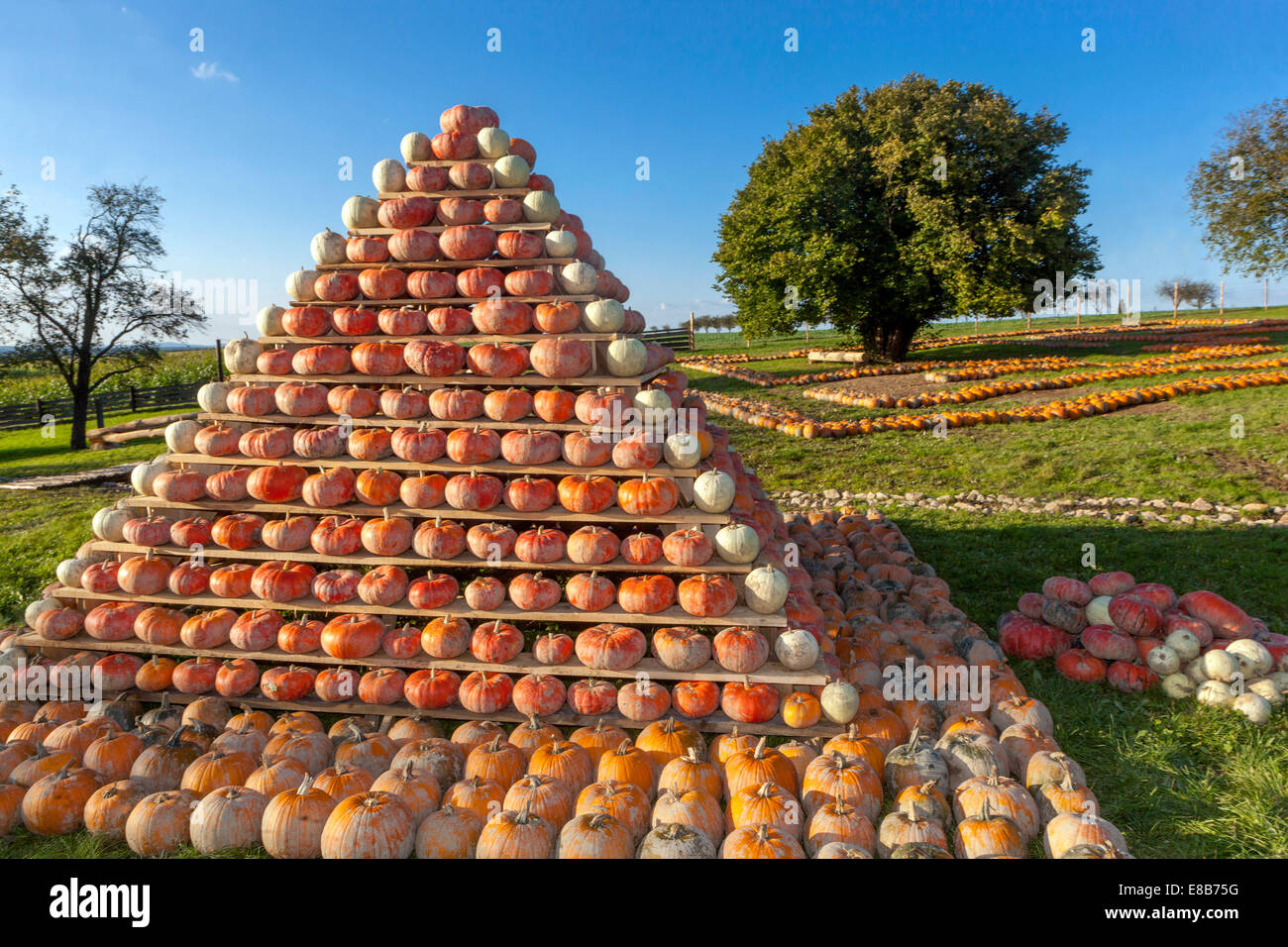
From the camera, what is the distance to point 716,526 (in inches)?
201

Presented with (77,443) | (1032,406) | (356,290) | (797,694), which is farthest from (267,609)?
(77,443)

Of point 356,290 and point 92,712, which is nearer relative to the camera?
point 92,712

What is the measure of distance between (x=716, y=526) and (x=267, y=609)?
3483 mm

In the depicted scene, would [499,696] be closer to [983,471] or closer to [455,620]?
[455,620]

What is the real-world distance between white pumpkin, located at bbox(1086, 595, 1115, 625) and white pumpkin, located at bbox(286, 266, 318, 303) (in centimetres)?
732

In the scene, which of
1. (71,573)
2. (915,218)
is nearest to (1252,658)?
(71,573)

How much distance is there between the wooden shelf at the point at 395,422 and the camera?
17.3 feet

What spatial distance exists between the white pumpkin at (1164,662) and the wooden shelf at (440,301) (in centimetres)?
531

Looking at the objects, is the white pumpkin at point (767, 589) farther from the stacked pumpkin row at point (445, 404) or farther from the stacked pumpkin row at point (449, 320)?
the stacked pumpkin row at point (449, 320)

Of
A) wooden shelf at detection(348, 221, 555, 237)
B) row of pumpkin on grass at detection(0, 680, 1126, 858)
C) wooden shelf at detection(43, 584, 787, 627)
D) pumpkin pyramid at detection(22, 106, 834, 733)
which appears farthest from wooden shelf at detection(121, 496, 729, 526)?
wooden shelf at detection(348, 221, 555, 237)

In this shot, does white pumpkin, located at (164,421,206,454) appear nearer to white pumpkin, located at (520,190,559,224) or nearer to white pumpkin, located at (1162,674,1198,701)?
white pumpkin, located at (520,190,559,224)

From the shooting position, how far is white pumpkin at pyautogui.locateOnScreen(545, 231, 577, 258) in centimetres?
580

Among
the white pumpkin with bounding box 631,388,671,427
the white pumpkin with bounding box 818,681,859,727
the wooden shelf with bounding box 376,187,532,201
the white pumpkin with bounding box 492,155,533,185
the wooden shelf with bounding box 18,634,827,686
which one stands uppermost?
the white pumpkin with bounding box 492,155,533,185

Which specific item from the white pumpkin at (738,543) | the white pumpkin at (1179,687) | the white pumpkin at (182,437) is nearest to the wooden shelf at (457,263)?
the white pumpkin at (182,437)
